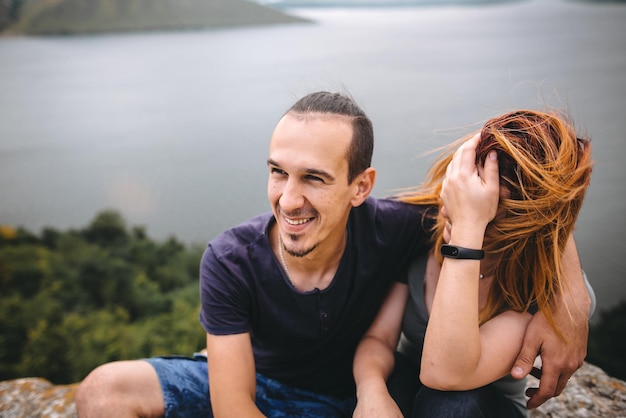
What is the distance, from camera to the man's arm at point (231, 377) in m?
2.19

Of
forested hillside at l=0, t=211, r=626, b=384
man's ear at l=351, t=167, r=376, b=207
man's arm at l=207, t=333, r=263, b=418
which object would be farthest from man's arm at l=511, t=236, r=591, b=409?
forested hillside at l=0, t=211, r=626, b=384

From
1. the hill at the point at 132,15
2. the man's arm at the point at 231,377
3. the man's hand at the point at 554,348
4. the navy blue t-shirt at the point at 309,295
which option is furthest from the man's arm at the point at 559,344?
the hill at the point at 132,15

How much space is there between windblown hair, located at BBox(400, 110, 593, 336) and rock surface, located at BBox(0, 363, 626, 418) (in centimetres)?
142

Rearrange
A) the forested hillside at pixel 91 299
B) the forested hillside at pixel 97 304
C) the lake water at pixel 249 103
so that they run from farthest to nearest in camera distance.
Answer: the lake water at pixel 249 103 → the forested hillside at pixel 97 304 → the forested hillside at pixel 91 299

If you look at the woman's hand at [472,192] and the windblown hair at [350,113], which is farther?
the windblown hair at [350,113]

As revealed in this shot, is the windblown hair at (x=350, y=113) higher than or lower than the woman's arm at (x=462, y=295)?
higher

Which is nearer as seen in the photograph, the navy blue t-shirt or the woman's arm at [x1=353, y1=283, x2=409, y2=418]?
the woman's arm at [x1=353, y1=283, x2=409, y2=418]

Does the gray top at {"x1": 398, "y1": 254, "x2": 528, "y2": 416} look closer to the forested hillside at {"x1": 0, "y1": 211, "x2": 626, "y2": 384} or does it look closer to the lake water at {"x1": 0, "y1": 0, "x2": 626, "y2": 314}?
the forested hillside at {"x1": 0, "y1": 211, "x2": 626, "y2": 384}

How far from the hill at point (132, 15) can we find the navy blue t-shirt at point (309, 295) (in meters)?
39.8

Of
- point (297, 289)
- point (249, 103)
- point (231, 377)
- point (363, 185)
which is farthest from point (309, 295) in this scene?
point (249, 103)

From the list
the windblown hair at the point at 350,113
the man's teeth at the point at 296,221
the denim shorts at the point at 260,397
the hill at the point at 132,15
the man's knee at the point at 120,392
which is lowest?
the denim shorts at the point at 260,397

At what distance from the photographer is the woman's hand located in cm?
200

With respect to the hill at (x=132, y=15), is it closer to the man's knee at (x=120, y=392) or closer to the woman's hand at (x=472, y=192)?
the man's knee at (x=120, y=392)

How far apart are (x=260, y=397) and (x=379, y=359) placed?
80 cm
